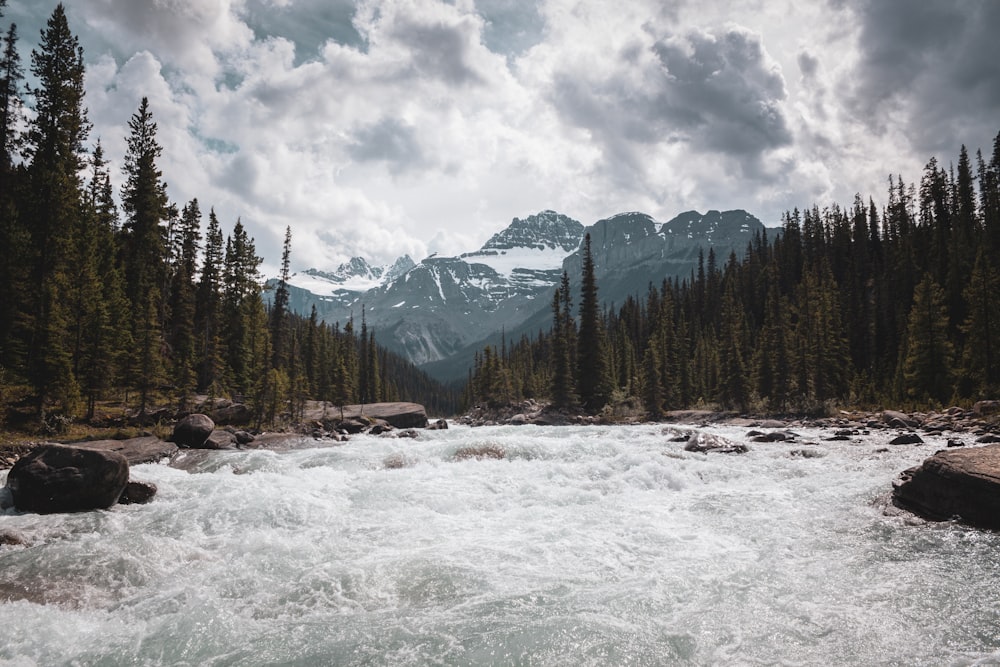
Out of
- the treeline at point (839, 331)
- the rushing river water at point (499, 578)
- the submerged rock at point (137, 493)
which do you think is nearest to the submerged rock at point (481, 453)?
the rushing river water at point (499, 578)

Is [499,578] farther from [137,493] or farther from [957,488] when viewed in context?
[137,493]

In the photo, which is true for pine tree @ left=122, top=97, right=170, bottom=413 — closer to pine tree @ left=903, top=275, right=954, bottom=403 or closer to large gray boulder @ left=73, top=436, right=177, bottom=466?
large gray boulder @ left=73, top=436, right=177, bottom=466

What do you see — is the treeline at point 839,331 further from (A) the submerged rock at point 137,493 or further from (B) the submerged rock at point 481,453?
(A) the submerged rock at point 137,493

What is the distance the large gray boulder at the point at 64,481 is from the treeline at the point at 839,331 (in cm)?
4533

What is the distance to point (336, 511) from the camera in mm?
11867

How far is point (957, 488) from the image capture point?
10.4 meters

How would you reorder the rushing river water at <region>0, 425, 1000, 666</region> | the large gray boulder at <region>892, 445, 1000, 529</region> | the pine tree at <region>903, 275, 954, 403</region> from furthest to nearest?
1. the pine tree at <region>903, 275, 954, 403</region>
2. the large gray boulder at <region>892, 445, 1000, 529</region>
3. the rushing river water at <region>0, 425, 1000, 666</region>

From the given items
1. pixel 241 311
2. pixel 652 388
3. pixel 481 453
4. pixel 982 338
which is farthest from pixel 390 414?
pixel 982 338

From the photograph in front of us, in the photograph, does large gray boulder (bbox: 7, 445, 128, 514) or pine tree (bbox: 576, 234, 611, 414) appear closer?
large gray boulder (bbox: 7, 445, 128, 514)

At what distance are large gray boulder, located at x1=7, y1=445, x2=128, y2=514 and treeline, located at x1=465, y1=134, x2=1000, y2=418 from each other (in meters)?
45.3

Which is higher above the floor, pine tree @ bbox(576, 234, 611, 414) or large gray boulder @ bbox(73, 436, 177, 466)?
pine tree @ bbox(576, 234, 611, 414)

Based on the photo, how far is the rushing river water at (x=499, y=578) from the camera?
5898 millimetres

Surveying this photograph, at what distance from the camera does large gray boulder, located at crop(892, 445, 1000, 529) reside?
9.85 metres

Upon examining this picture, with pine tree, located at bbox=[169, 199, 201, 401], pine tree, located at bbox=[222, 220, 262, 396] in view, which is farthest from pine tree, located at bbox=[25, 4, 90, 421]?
pine tree, located at bbox=[222, 220, 262, 396]
